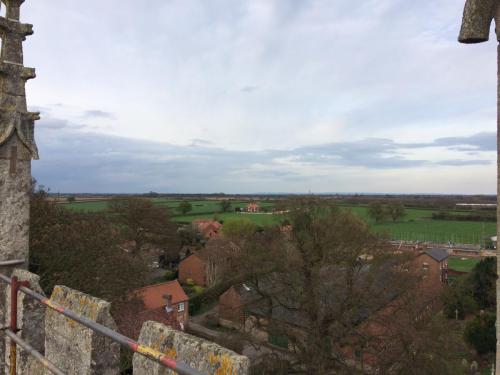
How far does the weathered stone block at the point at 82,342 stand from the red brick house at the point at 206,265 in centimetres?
3714

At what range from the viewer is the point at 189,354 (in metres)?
2.81

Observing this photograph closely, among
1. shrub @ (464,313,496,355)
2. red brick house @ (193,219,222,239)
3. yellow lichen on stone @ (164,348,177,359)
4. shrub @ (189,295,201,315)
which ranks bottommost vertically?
shrub @ (189,295,201,315)

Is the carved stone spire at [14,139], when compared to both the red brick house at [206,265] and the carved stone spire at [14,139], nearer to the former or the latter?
the carved stone spire at [14,139]

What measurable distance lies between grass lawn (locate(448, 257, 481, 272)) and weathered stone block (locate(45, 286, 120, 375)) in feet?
199

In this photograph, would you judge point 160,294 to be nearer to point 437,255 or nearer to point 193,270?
point 193,270

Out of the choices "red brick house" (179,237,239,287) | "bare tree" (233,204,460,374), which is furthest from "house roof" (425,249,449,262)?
"bare tree" (233,204,460,374)

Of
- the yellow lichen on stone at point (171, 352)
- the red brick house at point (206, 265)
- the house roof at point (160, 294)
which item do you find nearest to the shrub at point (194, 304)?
the red brick house at point (206, 265)

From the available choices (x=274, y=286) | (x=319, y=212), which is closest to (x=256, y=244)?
(x=274, y=286)

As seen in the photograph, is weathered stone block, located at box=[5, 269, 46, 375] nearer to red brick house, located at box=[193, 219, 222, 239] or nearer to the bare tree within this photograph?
the bare tree

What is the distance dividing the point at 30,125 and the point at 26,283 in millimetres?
3176

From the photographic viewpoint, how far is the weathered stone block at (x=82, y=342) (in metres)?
3.79

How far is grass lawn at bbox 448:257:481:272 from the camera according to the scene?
181ft

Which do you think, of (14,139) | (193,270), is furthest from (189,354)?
(193,270)

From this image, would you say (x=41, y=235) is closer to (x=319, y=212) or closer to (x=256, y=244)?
(x=256, y=244)
